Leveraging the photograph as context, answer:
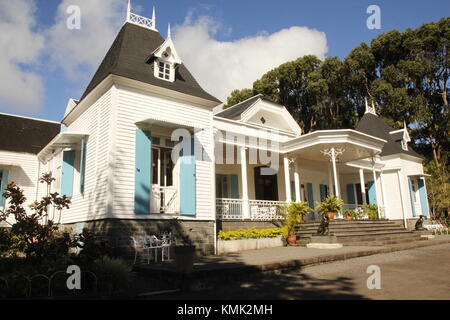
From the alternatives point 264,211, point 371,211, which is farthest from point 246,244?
point 371,211

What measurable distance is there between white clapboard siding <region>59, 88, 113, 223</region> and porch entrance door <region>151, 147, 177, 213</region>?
151 centimetres

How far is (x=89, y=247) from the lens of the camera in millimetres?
6438

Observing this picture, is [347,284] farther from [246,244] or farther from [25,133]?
[25,133]

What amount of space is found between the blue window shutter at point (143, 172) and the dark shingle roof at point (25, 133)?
9.29 meters

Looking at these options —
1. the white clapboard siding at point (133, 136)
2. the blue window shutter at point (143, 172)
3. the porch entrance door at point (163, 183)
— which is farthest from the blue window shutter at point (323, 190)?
the blue window shutter at point (143, 172)

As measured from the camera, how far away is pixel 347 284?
5914 mm

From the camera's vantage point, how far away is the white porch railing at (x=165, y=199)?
33.8ft

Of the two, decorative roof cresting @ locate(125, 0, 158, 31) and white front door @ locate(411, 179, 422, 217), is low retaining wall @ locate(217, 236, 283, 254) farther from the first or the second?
white front door @ locate(411, 179, 422, 217)

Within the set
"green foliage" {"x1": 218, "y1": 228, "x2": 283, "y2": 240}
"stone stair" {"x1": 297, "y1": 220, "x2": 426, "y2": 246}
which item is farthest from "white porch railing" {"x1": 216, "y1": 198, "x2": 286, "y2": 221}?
"stone stair" {"x1": 297, "y1": 220, "x2": 426, "y2": 246}

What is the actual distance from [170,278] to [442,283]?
4670mm

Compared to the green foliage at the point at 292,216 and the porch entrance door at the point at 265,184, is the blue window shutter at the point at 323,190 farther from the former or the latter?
the green foliage at the point at 292,216

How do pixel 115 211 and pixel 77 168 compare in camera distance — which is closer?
pixel 115 211
